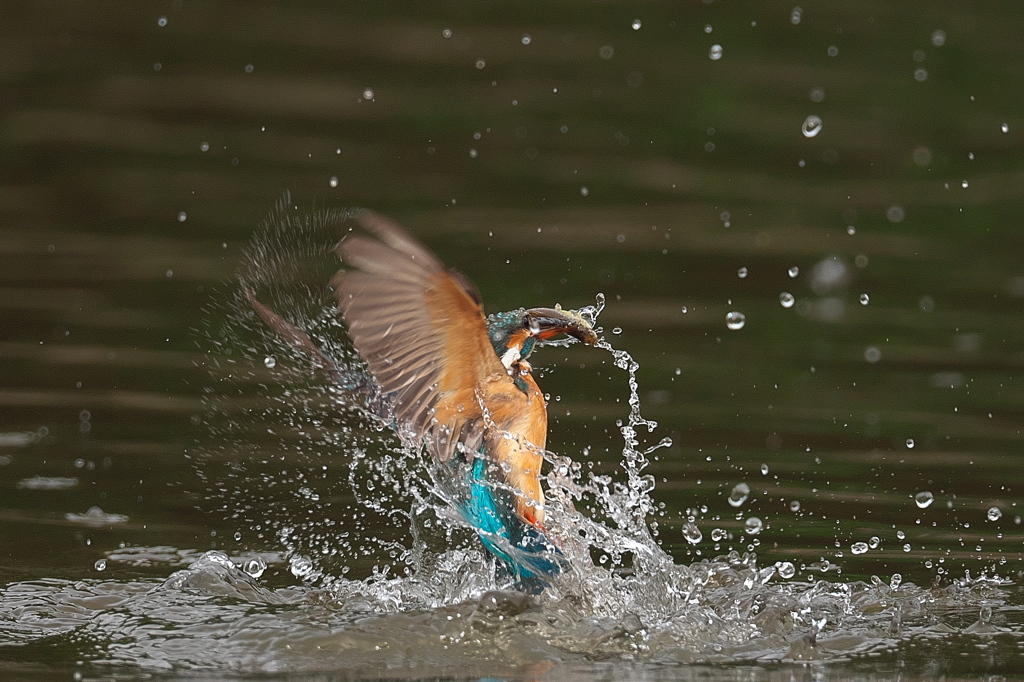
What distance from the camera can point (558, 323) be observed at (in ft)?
14.4

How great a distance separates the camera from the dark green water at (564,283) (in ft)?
14.2

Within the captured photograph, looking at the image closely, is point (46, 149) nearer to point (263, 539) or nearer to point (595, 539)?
point (263, 539)

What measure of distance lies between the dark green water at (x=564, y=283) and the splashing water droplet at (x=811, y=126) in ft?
0.20

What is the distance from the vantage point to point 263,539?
16.2 feet

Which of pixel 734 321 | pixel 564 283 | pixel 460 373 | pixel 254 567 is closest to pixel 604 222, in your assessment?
pixel 564 283

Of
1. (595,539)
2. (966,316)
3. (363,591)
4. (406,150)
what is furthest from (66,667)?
(406,150)

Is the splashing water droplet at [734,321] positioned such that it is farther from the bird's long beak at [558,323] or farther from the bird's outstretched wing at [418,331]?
the bird's outstretched wing at [418,331]

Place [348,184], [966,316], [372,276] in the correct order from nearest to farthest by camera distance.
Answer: [372,276], [966,316], [348,184]

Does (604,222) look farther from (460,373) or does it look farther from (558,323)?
(460,373)

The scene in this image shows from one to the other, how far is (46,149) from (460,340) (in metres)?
5.78

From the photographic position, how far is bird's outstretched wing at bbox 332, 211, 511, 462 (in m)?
3.79

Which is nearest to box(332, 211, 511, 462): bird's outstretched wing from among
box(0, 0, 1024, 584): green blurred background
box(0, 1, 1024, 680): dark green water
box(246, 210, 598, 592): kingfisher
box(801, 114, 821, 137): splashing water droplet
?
box(246, 210, 598, 592): kingfisher

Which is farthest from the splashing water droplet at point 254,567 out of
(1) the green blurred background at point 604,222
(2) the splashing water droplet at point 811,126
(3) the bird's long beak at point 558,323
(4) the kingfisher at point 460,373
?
(2) the splashing water droplet at point 811,126

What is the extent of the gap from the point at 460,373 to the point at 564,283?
3018 millimetres
